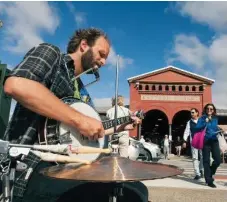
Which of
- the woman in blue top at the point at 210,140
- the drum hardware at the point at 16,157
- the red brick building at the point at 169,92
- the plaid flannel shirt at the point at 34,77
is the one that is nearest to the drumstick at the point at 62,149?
the drum hardware at the point at 16,157

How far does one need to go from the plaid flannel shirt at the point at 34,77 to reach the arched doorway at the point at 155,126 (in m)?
33.0

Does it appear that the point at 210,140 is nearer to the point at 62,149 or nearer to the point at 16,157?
the point at 62,149

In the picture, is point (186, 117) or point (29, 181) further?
point (186, 117)

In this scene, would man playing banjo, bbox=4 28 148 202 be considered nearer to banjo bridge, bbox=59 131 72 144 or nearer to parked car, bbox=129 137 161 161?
banjo bridge, bbox=59 131 72 144

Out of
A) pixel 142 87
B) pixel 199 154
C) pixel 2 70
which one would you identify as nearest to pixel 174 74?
pixel 142 87

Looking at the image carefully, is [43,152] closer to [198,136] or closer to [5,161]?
[5,161]

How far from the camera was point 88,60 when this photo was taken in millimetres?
1836

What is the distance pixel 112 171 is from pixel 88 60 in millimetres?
837

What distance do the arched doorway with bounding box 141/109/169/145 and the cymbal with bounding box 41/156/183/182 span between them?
33.2 m

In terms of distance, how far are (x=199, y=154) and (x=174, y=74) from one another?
2573 centimetres

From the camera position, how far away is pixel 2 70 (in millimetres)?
4984

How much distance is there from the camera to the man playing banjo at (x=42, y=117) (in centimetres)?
133

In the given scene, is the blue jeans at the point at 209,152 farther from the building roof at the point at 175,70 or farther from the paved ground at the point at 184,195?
the building roof at the point at 175,70

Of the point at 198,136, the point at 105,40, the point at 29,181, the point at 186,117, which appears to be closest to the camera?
the point at 29,181
